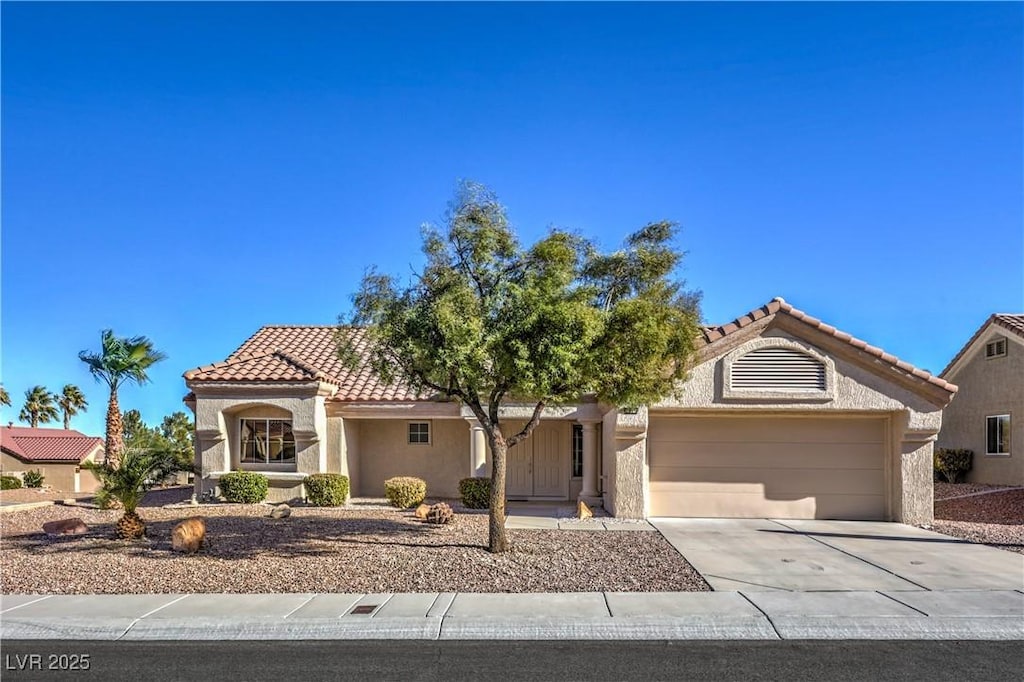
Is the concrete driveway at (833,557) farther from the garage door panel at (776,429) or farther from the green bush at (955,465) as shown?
the green bush at (955,465)

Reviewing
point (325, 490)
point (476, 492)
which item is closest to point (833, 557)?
point (476, 492)

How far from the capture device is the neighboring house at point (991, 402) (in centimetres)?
2191

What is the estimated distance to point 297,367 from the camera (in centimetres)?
1958

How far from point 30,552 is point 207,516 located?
12.7 feet

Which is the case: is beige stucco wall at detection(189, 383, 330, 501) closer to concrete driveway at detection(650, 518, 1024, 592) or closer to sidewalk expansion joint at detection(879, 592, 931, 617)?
concrete driveway at detection(650, 518, 1024, 592)

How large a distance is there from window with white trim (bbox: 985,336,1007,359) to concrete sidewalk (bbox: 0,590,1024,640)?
1595 cm

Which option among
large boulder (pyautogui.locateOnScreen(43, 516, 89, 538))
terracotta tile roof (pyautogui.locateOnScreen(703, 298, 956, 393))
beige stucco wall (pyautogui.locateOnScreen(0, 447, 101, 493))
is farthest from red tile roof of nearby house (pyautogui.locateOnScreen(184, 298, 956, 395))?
beige stucco wall (pyautogui.locateOnScreen(0, 447, 101, 493))

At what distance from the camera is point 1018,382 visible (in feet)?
71.9

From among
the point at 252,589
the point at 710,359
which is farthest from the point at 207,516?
the point at 710,359

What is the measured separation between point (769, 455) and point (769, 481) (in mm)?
543

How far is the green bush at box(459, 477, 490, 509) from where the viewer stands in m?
17.6

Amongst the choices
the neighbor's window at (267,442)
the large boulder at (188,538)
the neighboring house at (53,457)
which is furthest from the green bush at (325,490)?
the neighboring house at (53,457)

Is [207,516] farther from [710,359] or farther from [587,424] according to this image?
[710,359]

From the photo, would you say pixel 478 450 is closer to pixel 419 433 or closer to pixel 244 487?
pixel 419 433
